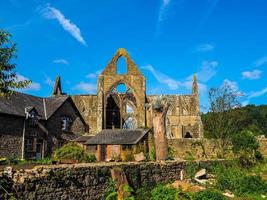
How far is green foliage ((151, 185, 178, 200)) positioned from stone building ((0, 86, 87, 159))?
1799 centimetres

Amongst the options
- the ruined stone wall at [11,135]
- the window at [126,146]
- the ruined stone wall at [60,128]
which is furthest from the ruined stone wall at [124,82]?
the ruined stone wall at [11,135]

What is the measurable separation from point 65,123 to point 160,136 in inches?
850

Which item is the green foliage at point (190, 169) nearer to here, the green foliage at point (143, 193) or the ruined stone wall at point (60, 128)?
the green foliage at point (143, 193)

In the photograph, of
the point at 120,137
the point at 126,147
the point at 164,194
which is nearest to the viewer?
the point at 164,194

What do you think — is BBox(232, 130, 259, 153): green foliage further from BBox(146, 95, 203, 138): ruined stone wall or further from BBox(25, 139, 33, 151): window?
BBox(146, 95, 203, 138): ruined stone wall

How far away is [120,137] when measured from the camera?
34250 millimetres

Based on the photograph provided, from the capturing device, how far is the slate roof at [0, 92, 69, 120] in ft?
106

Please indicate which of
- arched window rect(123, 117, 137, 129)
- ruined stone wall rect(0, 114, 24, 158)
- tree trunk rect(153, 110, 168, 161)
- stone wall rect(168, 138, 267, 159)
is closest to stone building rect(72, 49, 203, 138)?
arched window rect(123, 117, 137, 129)

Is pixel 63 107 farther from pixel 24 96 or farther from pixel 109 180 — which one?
pixel 109 180

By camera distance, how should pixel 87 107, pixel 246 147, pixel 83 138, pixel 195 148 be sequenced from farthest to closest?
pixel 87 107 → pixel 83 138 → pixel 195 148 → pixel 246 147

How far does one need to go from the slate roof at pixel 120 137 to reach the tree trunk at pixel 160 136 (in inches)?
414

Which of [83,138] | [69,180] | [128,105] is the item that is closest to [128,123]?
[128,105]

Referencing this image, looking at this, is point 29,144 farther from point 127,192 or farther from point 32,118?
point 127,192

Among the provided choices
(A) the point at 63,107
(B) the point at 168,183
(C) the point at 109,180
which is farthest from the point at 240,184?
(A) the point at 63,107
